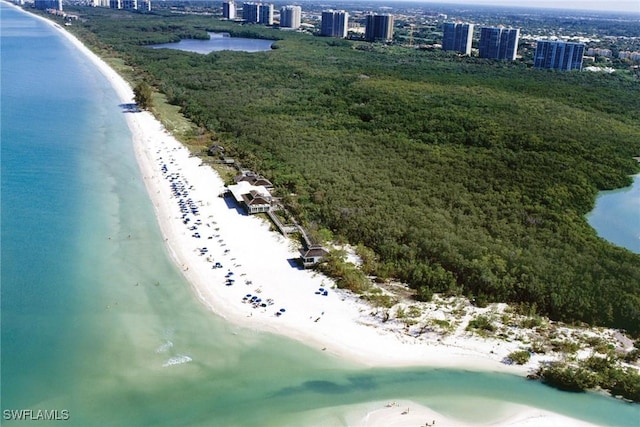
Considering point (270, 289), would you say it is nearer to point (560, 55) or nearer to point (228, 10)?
point (560, 55)

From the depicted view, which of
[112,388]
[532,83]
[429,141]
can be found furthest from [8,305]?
[532,83]

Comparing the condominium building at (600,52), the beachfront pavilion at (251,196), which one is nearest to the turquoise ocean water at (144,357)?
the beachfront pavilion at (251,196)

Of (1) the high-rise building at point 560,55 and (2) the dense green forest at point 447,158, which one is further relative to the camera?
(1) the high-rise building at point 560,55

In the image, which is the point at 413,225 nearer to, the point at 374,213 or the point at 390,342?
the point at 374,213

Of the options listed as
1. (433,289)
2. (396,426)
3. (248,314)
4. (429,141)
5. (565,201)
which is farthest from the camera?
(429,141)

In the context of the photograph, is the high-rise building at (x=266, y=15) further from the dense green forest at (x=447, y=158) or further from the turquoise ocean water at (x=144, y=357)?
the turquoise ocean water at (x=144, y=357)

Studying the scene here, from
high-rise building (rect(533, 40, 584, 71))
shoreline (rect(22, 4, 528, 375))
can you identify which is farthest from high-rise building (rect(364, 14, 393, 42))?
shoreline (rect(22, 4, 528, 375))
